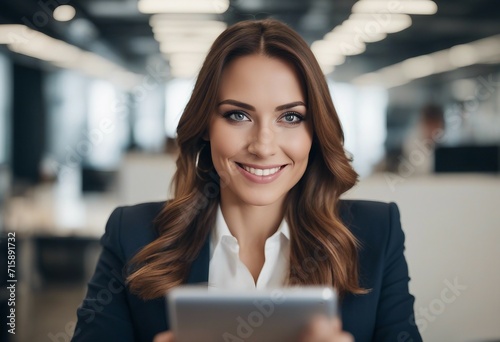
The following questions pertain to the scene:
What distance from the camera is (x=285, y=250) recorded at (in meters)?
1.67

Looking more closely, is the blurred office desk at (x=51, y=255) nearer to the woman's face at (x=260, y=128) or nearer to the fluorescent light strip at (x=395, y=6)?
the woman's face at (x=260, y=128)

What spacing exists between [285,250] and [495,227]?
938mm

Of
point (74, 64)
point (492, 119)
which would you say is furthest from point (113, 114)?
point (492, 119)

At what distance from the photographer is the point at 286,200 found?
1.72 m

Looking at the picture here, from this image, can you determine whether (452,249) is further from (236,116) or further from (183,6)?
(183,6)

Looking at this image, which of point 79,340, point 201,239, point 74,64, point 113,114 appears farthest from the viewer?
point 113,114

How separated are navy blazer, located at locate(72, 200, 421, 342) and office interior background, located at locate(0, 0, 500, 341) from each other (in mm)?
471

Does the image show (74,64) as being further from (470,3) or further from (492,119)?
(492,119)

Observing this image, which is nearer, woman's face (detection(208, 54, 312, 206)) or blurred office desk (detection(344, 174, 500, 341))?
woman's face (detection(208, 54, 312, 206))

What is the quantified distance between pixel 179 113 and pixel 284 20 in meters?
7.39

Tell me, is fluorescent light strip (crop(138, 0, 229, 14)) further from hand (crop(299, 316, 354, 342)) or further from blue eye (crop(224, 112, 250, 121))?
hand (crop(299, 316, 354, 342))

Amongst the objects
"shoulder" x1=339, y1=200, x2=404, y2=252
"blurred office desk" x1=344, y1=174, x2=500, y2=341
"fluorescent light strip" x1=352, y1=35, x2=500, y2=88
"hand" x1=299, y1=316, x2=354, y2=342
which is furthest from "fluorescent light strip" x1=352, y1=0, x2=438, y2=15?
"hand" x1=299, y1=316, x2=354, y2=342

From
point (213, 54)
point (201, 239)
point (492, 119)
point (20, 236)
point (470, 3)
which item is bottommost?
point (20, 236)

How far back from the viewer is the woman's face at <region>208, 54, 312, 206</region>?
150 centimetres
